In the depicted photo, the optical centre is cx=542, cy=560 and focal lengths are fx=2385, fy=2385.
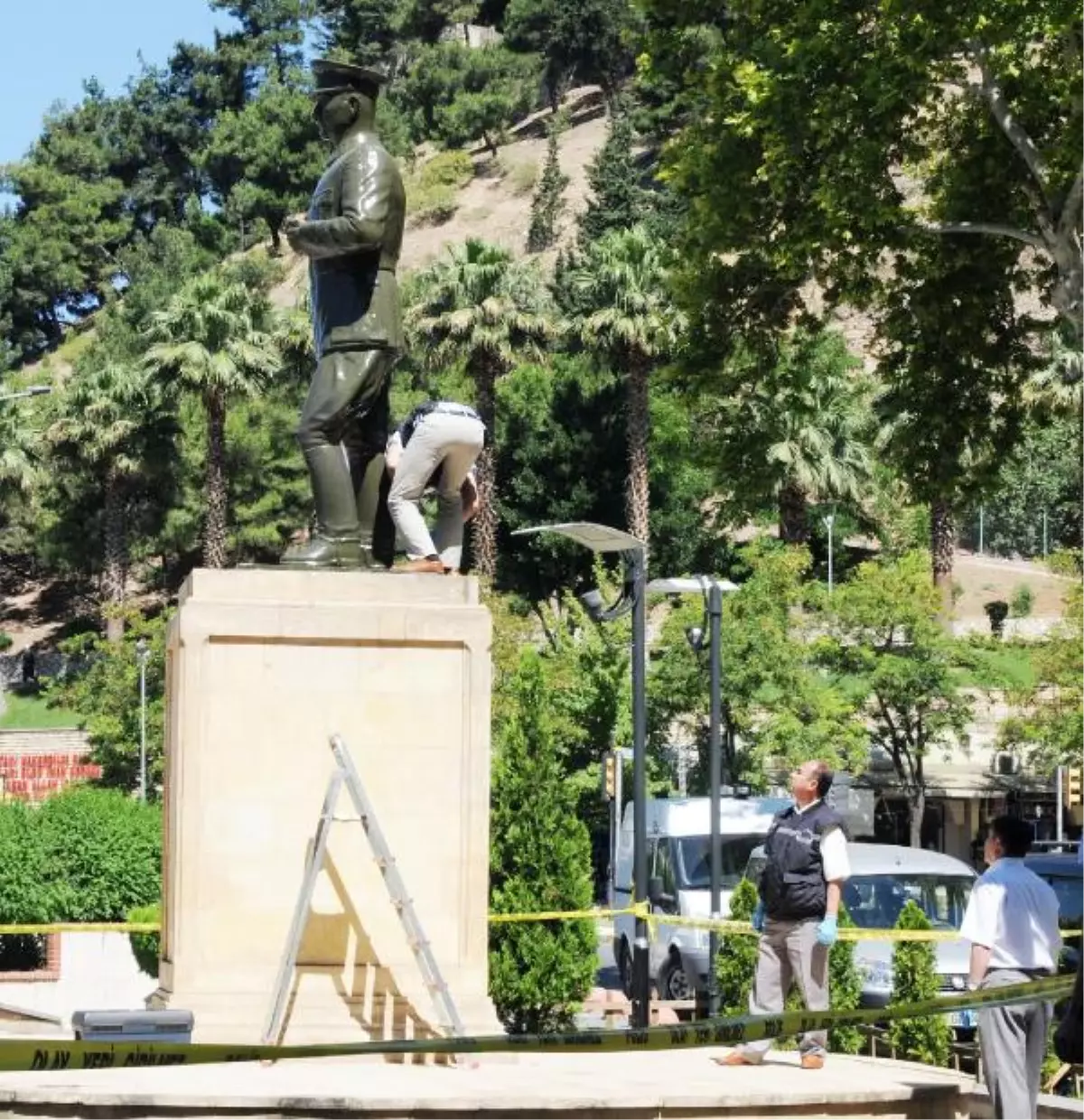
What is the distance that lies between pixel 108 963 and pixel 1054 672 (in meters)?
27.8

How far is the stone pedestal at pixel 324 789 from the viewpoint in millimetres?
12906

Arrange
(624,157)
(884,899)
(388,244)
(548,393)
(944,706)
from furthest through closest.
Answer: (624,157) → (548,393) → (944,706) → (884,899) → (388,244)

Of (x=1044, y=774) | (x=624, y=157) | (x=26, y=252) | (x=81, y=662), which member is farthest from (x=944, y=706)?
(x=26, y=252)

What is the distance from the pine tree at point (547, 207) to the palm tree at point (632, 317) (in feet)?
236

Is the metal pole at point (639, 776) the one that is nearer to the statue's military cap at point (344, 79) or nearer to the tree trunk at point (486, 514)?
the statue's military cap at point (344, 79)

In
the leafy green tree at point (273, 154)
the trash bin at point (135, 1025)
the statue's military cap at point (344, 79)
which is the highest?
the leafy green tree at point (273, 154)

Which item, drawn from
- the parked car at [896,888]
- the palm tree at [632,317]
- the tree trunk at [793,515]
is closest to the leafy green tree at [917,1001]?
the parked car at [896,888]

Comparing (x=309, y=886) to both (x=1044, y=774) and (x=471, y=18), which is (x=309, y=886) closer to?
(x=1044, y=774)

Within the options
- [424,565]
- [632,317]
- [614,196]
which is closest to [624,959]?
[424,565]

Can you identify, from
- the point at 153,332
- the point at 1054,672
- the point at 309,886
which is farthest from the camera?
the point at 153,332

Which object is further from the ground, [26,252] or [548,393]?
[26,252]

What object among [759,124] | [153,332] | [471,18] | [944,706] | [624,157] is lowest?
[944,706]

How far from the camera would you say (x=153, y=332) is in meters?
65.3

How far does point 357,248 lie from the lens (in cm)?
1365
